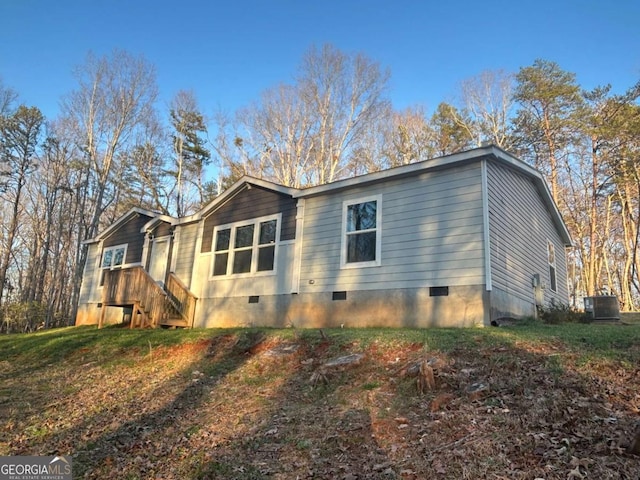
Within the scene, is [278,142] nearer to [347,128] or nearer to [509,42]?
[347,128]

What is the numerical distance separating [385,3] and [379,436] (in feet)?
47.0

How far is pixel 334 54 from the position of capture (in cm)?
2331

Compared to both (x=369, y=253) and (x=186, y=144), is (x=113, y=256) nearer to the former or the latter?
(x=369, y=253)

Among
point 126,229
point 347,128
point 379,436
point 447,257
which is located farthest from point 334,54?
point 379,436

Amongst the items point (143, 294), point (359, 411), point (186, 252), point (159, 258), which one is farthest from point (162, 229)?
point (359, 411)

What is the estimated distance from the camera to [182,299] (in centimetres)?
1276

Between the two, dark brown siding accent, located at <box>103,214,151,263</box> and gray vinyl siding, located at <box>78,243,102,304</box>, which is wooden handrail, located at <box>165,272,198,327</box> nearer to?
dark brown siding accent, located at <box>103,214,151,263</box>

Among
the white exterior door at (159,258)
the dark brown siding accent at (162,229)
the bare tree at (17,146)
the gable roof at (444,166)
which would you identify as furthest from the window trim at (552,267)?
the bare tree at (17,146)

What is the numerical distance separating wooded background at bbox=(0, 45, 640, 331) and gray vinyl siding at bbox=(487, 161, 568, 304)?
37.6 feet

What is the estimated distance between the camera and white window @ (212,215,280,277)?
37.8 feet

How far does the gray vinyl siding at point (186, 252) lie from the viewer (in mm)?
13362

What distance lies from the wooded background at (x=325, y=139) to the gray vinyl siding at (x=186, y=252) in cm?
1056

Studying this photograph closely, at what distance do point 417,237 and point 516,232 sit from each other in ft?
9.34

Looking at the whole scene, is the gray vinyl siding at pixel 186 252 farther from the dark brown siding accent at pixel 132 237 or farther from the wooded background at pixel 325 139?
the wooded background at pixel 325 139
